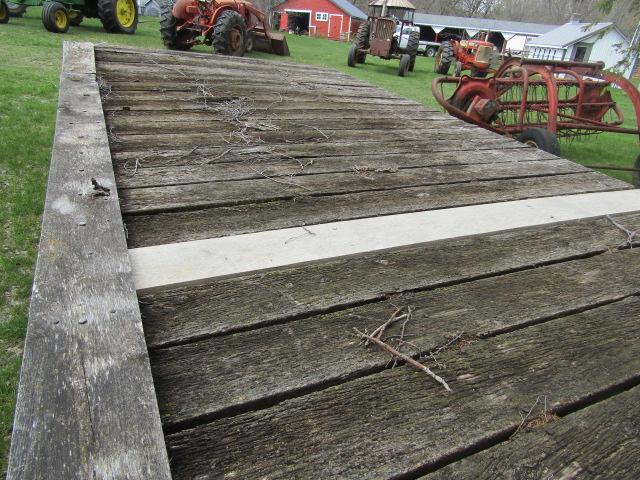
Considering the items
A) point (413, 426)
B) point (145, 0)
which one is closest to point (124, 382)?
point (413, 426)

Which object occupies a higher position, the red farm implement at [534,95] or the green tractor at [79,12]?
the green tractor at [79,12]

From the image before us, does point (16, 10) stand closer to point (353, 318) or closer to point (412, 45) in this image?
point (412, 45)

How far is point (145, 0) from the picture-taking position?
35.1m

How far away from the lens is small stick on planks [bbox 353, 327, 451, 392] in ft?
3.60

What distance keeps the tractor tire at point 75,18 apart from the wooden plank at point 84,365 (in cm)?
1652

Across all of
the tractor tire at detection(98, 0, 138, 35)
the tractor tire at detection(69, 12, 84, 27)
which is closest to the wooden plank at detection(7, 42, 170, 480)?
the tractor tire at detection(98, 0, 138, 35)

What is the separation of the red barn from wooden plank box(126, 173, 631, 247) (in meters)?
41.1

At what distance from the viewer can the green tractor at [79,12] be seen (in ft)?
45.1

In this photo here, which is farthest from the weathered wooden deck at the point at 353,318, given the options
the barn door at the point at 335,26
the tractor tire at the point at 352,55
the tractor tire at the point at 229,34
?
the barn door at the point at 335,26

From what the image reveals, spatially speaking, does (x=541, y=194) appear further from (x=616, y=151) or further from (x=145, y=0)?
(x=145, y=0)

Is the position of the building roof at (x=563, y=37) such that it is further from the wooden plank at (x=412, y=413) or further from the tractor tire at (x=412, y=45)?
the wooden plank at (x=412, y=413)

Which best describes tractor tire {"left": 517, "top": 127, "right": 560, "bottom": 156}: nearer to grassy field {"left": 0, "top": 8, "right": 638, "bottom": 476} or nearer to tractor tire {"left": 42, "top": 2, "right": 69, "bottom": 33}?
grassy field {"left": 0, "top": 8, "right": 638, "bottom": 476}

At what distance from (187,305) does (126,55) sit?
3794mm

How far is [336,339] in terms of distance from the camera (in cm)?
120
